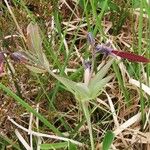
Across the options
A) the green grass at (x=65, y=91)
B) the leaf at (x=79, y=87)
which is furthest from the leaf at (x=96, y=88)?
the green grass at (x=65, y=91)

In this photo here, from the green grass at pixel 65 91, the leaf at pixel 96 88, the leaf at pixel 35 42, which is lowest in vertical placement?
the green grass at pixel 65 91

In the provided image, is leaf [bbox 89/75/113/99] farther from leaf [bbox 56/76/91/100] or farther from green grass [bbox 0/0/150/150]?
green grass [bbox 0/0/150/150]

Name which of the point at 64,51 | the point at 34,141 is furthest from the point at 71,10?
the point at 34,141

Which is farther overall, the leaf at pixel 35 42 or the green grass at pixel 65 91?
the green grass at pixel 65 91

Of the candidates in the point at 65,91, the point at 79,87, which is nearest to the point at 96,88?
the point at 79,87

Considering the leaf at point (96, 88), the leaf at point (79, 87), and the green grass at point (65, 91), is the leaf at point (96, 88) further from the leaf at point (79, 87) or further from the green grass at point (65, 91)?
the green grass at point (65, 91)

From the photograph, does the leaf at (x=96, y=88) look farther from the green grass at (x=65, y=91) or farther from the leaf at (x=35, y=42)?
the green grass at (x=65, y=91)

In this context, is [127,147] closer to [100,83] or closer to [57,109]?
[57,109]

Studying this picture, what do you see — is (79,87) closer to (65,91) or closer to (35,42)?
(35,42)

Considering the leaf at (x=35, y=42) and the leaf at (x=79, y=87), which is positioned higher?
the leaf at (x=35, y=42)

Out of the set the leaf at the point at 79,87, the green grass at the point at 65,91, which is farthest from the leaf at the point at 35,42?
the green grass at the point at 65,91

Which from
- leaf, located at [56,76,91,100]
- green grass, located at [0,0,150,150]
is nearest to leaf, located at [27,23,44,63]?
leaf, located at [56,76,91,100]
